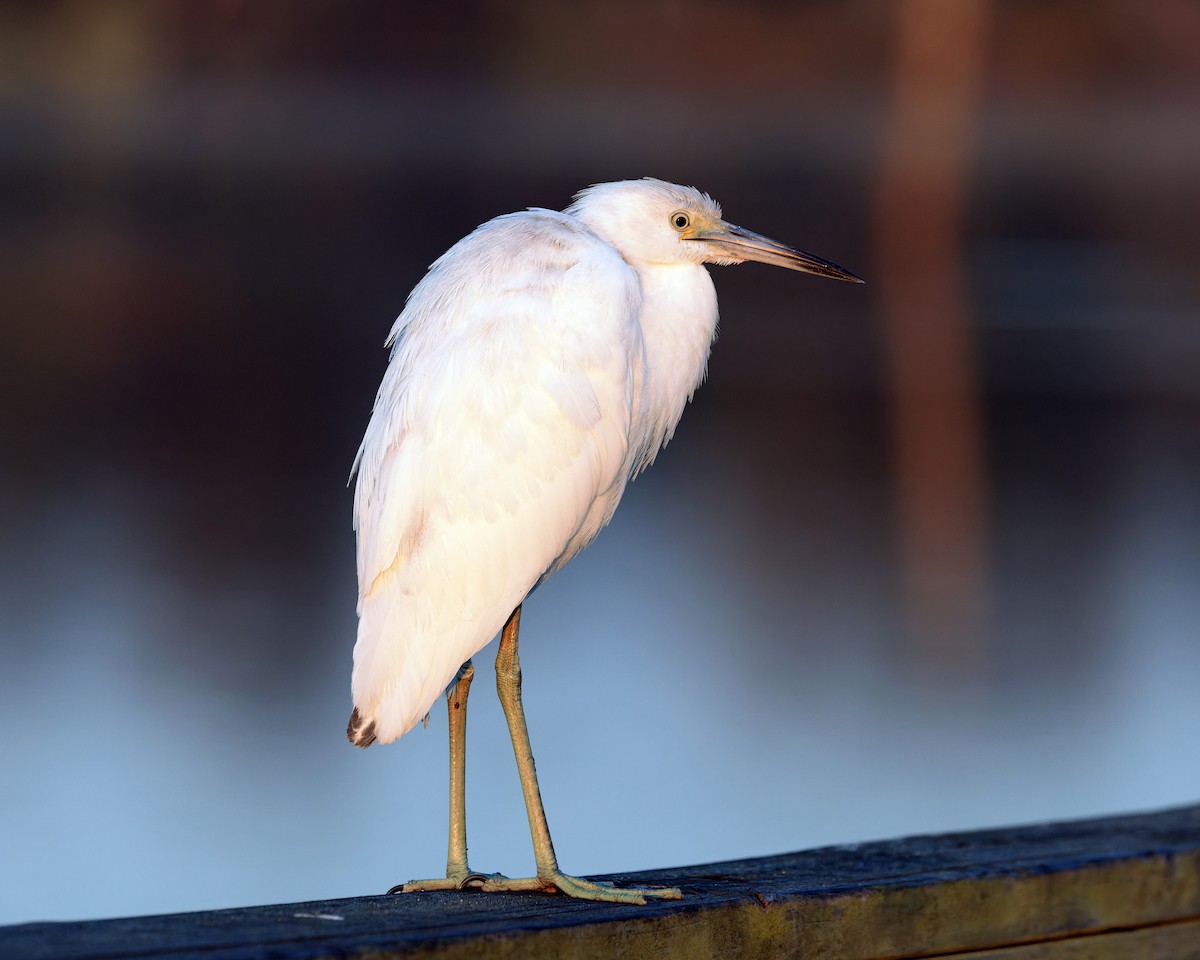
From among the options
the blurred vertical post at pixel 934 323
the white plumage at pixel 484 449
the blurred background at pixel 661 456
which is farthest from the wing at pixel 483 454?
the blurred vertical post at pixel 934 323

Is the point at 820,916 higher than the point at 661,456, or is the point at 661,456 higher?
the point at 661,456

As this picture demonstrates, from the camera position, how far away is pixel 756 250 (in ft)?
9.00

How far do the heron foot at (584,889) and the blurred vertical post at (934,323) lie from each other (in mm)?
3572

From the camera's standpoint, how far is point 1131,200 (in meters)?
22.4

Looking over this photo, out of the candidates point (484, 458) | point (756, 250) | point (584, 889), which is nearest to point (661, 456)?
point (756, 250)

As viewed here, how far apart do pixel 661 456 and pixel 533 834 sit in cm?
652

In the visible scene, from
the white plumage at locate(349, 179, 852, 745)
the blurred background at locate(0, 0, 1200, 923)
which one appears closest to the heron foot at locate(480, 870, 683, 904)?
the white plumage at locate(349, 179, 852, 745)

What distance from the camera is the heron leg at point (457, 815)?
2281 mm

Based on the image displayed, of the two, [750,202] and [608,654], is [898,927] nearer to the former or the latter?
[608,654]

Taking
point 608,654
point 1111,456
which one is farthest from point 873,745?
A: point 1111,456

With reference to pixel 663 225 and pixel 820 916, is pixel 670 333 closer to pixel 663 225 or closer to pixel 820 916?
pixel 663 225

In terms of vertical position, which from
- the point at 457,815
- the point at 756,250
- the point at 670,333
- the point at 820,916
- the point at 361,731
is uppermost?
the point at 756,250

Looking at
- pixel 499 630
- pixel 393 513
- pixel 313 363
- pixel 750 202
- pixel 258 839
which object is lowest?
pixel 258 839

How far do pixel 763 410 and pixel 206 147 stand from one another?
41.5 feet
